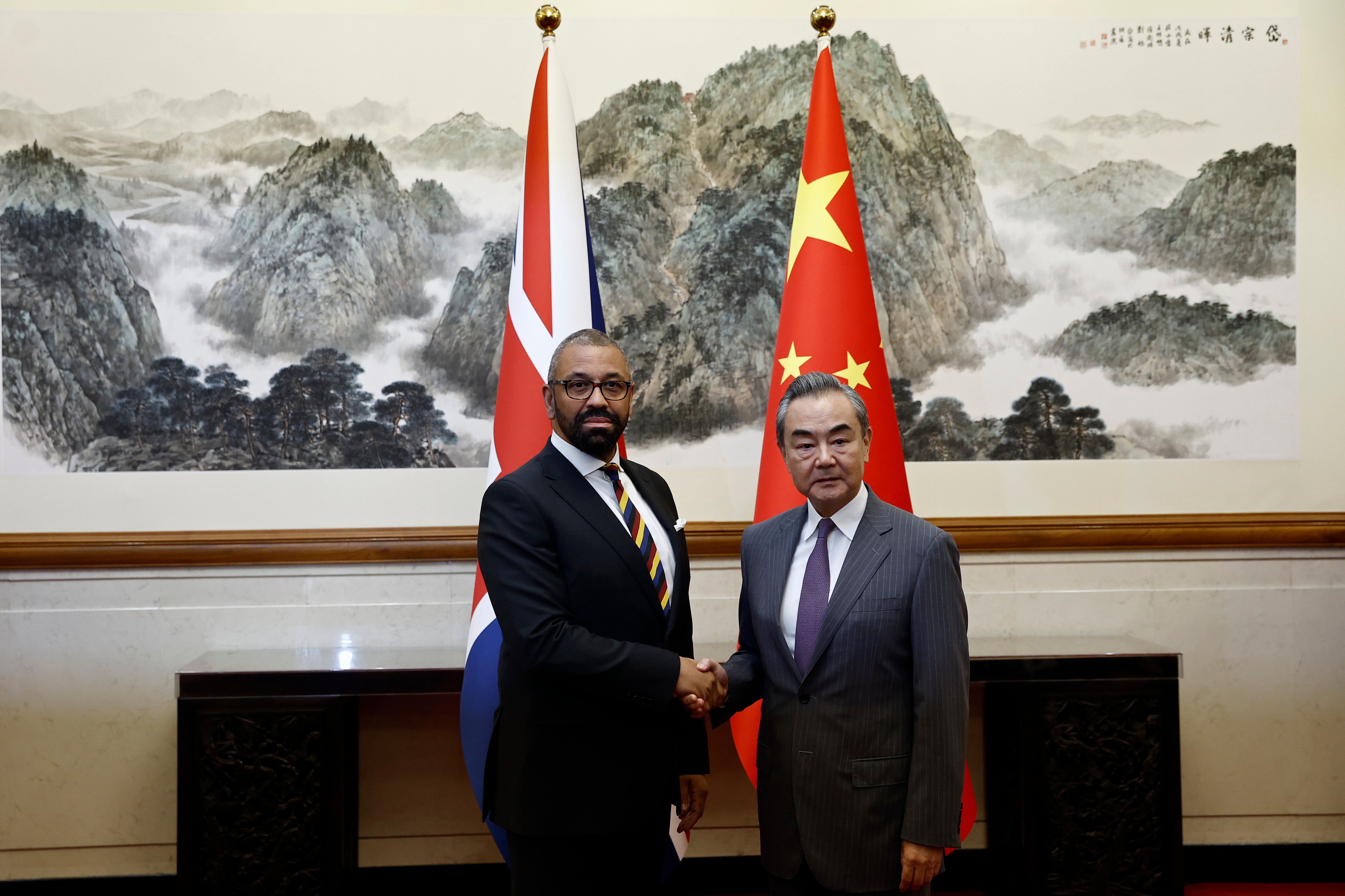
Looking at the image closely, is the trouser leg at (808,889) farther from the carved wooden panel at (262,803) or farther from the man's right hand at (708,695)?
the carved wooden panel at (262,803)

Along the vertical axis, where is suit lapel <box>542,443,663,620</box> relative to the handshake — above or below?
above

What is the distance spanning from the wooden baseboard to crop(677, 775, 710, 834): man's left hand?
1.21 metres

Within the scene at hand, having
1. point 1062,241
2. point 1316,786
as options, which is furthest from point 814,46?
point 1316,786

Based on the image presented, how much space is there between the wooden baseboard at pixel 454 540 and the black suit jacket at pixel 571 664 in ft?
4.42

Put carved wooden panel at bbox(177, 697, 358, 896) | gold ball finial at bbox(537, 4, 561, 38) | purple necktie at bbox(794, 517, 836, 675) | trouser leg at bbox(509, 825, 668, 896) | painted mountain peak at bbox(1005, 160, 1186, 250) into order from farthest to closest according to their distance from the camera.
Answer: painted mountain peak at bbox(1005, 160, 1186, 250)
gold ball finial at bbox(537, 4, 561, 38)
carved wooden panel at bbox(177, 697, 358, 896)
trouser leg at bbox(509, 825, 668, 896)
purple necktie at bbox(794, 517, 836, 675)

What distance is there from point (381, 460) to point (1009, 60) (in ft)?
9.20

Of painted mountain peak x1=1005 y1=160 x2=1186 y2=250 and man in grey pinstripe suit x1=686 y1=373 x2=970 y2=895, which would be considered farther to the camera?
painted mountain peak x1=1005 y1=160 x2=1186 y2=250

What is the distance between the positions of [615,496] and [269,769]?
1684 millimetres

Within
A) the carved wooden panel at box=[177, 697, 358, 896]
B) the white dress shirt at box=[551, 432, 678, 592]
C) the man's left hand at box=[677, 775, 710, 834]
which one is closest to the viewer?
the white dress shirt at box=[551, 432, 678, 592]

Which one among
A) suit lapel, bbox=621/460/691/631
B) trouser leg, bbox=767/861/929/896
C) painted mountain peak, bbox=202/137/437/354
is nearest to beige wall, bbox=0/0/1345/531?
painted mountain peak, bbox=202/137/437/354

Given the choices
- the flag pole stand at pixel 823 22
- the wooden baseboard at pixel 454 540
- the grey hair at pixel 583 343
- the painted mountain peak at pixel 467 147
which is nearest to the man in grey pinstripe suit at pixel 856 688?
the grey hair at pixel 583 343

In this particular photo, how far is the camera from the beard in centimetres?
185

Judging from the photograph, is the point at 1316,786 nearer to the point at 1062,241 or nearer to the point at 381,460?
the point at 1062,241

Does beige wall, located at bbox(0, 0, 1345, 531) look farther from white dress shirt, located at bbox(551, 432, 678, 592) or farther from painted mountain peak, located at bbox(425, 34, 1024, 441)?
white dress shirt, located at bbox(551, 432, 678, 592)
